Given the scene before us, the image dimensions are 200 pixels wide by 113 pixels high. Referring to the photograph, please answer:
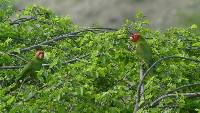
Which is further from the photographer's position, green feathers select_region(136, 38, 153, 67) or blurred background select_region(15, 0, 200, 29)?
blurred background select_region(15, 0, 200, 29)

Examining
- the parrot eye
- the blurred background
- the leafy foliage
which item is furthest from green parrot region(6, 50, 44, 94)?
the blurred background

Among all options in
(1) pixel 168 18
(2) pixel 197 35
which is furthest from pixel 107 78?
(1) pixel 168 18

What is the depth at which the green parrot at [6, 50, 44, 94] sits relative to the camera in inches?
149

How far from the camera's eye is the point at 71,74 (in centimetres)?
362

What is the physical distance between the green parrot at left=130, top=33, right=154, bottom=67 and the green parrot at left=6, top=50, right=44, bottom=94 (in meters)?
0.71

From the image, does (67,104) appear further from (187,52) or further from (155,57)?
(187,52)

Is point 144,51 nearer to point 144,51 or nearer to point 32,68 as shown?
point 144,51

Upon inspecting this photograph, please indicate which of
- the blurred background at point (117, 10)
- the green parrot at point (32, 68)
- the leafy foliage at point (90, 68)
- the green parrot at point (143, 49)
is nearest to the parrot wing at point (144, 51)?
the green parrot at point (143, 49)

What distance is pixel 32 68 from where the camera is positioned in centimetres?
384

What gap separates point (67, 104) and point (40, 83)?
514 mm

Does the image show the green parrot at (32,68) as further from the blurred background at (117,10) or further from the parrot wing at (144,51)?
the blurred background at (117,10)

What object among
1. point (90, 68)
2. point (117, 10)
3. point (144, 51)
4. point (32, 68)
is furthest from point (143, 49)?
point (117, 10)

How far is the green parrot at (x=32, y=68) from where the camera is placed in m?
3.79

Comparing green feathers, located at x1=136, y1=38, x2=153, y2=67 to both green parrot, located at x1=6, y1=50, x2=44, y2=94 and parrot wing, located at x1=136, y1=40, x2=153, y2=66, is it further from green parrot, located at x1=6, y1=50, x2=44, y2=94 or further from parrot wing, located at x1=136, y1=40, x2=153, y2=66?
green parrot, located at x1=6, y1=50, x2=44, y2=94
